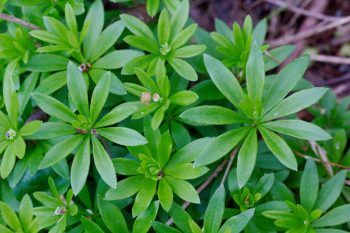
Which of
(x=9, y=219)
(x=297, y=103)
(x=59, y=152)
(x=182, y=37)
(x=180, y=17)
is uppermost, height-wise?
(x=180, y=17)

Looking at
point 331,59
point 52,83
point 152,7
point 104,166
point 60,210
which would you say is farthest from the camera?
point 331,59

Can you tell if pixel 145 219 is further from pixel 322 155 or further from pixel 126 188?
pixel 322 155

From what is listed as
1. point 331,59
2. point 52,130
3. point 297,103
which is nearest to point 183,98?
point 297,103

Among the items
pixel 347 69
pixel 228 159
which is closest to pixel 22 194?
pixel 228 159

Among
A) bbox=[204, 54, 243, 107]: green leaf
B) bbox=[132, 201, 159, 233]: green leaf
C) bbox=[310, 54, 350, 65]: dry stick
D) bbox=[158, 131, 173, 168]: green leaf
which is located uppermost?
bbox=[310, 54, 350, 65]: dry stick

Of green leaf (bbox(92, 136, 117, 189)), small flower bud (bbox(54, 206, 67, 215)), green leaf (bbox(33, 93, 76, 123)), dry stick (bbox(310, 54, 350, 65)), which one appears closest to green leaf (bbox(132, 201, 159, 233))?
green leaf (bbox(92, 136, 117, 189))

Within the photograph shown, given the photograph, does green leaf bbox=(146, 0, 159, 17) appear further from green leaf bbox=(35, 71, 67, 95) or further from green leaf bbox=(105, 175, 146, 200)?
green leaf bbox=(105, 175, 146, 200)
